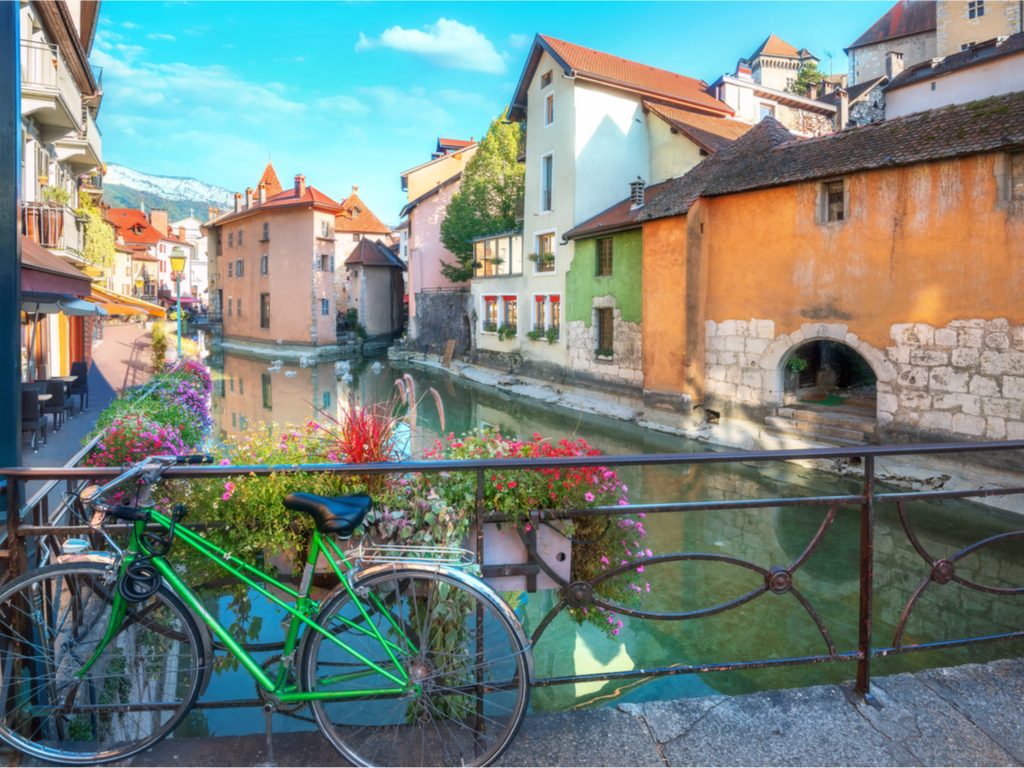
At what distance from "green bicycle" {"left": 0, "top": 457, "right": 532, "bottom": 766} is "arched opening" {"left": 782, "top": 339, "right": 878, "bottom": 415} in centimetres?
1367

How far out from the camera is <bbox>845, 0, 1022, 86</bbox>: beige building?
33.9 metres

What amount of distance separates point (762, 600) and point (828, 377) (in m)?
12.0

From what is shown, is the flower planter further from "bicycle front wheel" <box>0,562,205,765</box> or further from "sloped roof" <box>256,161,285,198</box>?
"sloped roof" <box>256,161,285,198</box>

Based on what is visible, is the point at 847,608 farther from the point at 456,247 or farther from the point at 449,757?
the point at 456,247

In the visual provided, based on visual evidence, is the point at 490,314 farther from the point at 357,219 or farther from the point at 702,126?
the point at 357,219

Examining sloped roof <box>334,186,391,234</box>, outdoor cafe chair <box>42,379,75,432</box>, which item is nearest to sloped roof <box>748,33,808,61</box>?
sloped roof <box>334,186,391,234</box>

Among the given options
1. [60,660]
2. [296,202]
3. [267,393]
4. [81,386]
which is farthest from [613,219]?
[296,202]

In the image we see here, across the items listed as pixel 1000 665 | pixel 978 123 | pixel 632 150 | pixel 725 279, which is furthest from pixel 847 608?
pixel 632 150

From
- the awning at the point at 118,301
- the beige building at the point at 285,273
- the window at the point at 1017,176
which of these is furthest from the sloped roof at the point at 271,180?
the window at the point at 1017,176

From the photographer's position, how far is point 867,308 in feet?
41.1

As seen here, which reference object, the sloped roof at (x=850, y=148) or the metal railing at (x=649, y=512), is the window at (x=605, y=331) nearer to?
the sloped roof at (x=850, y=148)

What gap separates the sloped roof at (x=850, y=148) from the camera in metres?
10.8

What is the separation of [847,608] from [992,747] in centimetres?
513

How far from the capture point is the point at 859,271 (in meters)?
12.6
